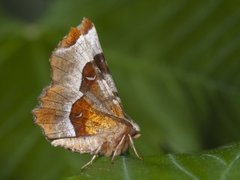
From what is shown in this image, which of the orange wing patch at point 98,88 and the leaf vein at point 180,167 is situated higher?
the orange wing patch at point 98,88

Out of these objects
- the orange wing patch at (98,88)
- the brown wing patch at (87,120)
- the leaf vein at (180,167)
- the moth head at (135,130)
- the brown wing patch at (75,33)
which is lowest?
the leaf vein at (180,167)

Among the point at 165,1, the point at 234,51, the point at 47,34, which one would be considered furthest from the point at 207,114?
the point at 47,34

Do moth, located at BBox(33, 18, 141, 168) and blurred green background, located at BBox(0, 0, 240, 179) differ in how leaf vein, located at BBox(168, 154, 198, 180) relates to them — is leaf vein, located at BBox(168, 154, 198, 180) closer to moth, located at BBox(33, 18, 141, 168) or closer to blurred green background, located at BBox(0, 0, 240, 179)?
moth, located at BBox(33, 18, 141, 168)

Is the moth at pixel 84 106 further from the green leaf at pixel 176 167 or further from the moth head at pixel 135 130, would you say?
the green leaf at pixel 176 167

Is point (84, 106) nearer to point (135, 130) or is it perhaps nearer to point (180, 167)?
point (135, 130)

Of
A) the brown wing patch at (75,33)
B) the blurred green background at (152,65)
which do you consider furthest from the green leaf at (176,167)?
the blurred green background at (152,65)

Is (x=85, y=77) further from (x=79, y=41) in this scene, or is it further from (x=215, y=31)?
(x=215, y=31)
